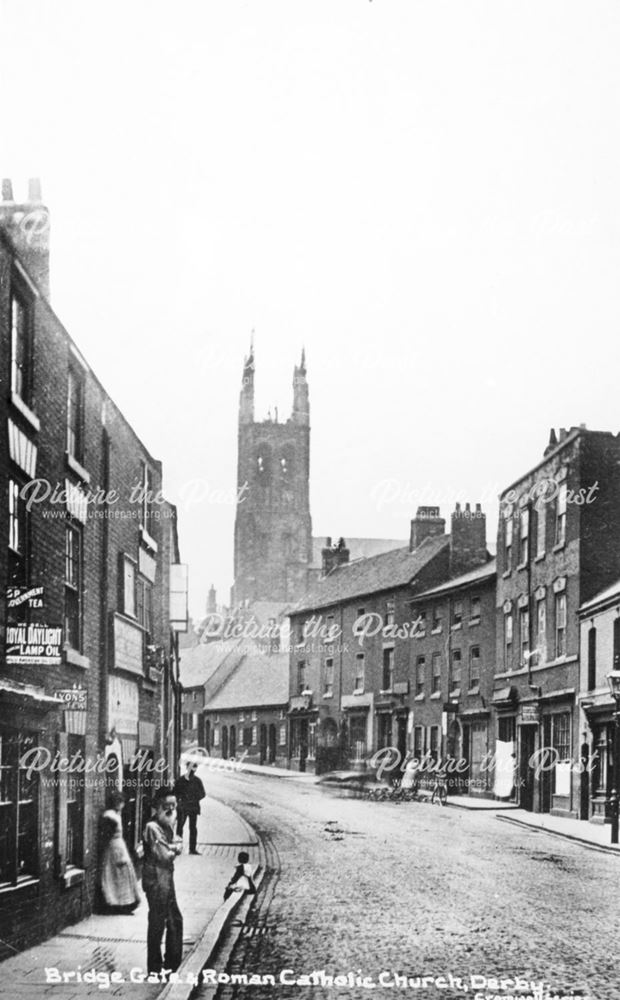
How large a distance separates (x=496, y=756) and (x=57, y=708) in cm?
3107

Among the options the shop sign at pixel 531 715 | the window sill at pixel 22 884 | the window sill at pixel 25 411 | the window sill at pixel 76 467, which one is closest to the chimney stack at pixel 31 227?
the window sill at pixel 25 411

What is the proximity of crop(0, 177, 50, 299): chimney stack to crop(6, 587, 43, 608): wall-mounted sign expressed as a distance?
3.13m

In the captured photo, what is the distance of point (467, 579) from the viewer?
47.3 metres

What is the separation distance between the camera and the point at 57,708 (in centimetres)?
1247

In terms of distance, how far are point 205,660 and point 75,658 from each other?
68.8 meters

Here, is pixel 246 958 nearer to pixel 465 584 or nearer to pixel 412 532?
pixel 465 584

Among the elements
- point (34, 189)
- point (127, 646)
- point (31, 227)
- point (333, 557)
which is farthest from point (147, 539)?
point (333, 557)

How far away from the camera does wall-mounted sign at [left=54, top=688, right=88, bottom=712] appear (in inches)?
501

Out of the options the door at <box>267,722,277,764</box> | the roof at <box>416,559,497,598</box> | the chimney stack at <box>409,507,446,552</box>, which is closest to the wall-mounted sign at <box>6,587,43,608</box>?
the roof at <box>416,559,497,598</box>

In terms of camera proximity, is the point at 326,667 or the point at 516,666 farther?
the point at 326,667

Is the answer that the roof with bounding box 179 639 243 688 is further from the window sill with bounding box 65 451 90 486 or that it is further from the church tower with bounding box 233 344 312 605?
the window sill with bounding box 65 451 90 486

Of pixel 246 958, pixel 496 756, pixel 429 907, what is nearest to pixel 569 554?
pixel 496 756

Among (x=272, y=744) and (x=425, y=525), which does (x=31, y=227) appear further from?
(x=272, y=744)

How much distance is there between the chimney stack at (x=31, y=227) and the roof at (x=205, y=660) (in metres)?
63.5
